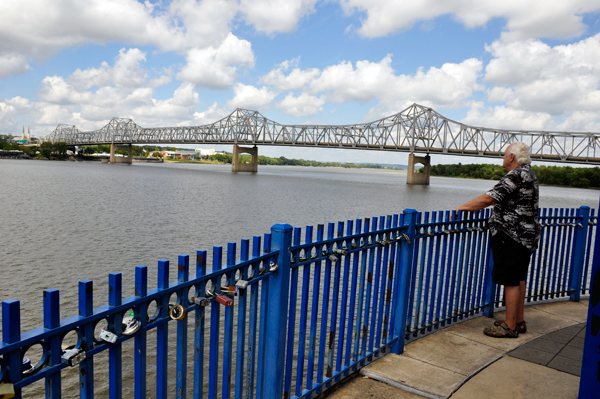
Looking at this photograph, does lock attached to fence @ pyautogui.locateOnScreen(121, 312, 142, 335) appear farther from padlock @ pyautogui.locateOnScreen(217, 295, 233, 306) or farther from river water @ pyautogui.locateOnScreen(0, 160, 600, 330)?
river water @ pyautogui.locateOnScreen(0, 160, 600, 330)

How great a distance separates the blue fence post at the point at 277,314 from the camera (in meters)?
2.98

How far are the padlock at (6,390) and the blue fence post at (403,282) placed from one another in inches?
136

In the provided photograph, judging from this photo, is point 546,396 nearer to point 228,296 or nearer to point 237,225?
point 228,296

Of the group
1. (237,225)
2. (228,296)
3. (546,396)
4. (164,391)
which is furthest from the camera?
(237,225)

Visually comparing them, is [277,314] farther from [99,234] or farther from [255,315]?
[99,234]

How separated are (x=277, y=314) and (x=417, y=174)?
85.7 meters

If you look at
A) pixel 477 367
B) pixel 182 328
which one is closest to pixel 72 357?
pixel 182 328

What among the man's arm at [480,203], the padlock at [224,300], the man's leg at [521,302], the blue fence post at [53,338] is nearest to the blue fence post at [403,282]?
the man's arm at [480,203]

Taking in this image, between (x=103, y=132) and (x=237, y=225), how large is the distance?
508 feet

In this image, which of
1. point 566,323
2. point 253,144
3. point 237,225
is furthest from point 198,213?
point 253,144

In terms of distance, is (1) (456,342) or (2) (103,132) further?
(2) (103,132)

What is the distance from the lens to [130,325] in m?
1.96

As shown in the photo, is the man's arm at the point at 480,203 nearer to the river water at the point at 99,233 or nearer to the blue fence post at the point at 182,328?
the blue fence post at the point at 182,328

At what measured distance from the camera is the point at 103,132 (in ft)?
523
